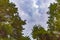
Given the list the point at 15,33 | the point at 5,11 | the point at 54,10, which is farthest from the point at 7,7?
the point at 54,10

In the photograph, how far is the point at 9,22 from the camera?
2462 cm

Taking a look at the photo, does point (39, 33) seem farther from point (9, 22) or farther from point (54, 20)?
point (9, 22)

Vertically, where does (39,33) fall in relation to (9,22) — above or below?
below

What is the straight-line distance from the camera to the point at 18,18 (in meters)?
25.8

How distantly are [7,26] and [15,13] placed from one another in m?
3.12

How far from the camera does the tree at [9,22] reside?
76.9ft

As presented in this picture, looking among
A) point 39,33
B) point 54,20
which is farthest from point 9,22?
point 54,20

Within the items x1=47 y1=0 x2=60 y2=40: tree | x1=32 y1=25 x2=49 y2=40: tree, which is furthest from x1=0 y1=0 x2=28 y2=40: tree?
x1=47 y1=0 x2=60 y2=40: tree

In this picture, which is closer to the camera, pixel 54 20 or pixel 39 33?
pixel 39 33

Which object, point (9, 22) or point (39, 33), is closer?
point (39, 33)

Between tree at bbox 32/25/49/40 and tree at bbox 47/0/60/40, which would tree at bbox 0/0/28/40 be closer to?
tree at bbox 32/25/49/40

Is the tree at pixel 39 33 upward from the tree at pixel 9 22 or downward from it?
downward

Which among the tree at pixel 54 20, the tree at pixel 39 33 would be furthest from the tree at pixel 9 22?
the tree at pixel 54 20

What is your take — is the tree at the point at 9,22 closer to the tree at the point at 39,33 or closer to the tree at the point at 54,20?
the tree at the point at 39,33
